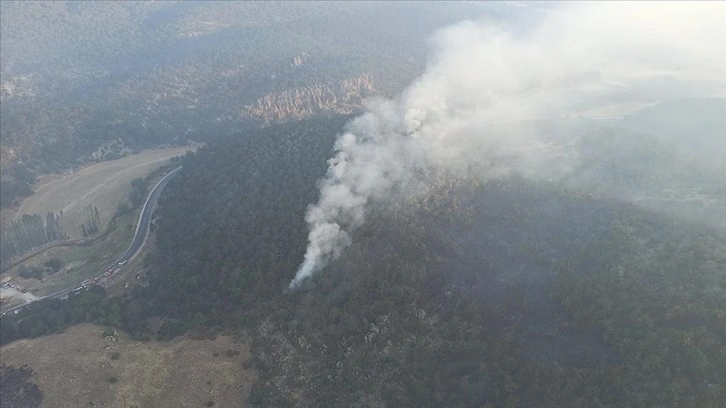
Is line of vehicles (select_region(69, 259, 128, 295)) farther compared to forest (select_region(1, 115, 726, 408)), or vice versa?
line of vehicles (select_region(69, 259, 128, 295))

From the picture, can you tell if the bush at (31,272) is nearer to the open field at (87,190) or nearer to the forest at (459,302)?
the open field at (87,190)

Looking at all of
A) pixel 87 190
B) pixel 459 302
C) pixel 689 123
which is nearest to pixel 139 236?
pixel 87 190

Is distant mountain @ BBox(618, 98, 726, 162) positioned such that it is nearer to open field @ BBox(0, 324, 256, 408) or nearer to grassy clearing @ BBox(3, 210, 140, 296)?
open field @ BBox(0, 324, 256, 408)

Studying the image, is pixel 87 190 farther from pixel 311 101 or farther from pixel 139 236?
pixel 311 101

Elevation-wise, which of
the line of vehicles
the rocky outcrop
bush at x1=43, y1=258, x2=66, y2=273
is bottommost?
the line of vehicles

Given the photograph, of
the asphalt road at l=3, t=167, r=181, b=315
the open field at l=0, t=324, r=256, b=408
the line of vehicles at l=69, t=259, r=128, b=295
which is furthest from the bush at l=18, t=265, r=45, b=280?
the open field at l=0, t=324, r=256, b=408

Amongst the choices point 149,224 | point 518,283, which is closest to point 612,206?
point 518,283

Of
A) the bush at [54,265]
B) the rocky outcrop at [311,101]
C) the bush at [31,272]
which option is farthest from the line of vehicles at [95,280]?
the rocky outcrop at [311,101]
